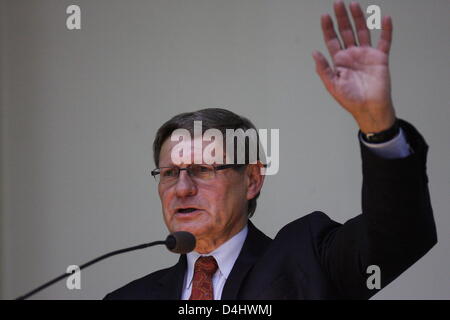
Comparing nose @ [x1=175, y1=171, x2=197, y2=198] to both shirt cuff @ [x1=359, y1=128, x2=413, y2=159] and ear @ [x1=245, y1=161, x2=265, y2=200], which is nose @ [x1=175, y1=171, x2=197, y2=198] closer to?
ear @ [x1=245, y1=161, x2=265, y2=200]

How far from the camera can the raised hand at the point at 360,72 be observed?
62.1 inches

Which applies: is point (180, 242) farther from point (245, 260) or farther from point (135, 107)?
point (135, 107)

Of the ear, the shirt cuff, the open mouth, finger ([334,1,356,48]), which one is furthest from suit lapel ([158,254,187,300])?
finger ([334,1,356,48])

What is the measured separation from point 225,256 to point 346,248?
0.44 meters

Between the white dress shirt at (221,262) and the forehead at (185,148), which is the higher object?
the forehead at (185,148)

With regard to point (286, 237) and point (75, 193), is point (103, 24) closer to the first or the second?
point (75, 193)

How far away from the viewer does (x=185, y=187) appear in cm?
210

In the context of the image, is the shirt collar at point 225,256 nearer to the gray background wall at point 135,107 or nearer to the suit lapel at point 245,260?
the suit lapel at point 245,260

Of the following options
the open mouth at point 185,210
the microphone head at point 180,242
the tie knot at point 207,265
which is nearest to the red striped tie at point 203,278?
the tie knot at point 207,265

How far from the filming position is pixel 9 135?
3.54 metres

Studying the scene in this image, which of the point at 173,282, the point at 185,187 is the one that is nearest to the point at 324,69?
the point at 185,187

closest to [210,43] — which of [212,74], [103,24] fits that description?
[212,74]

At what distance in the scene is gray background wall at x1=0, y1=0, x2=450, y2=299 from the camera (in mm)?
3307
